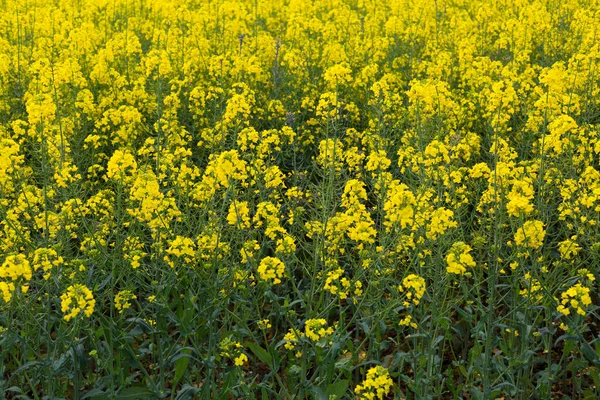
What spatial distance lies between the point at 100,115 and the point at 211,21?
2.54 m

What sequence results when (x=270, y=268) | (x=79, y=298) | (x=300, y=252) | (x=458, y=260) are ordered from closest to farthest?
(x=79, y=298), (x=458, y=260), (x=270, y=268), (x=300, y=252)

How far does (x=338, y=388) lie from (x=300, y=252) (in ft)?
5.91

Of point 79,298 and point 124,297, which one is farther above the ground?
point 79,298

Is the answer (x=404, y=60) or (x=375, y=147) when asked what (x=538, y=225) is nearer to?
(x=375, y=147)

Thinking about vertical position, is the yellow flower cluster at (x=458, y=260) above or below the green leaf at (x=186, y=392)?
above

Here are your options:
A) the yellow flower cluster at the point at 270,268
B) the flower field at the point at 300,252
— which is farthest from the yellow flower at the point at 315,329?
the yellow flower cluster at the point at 270,268

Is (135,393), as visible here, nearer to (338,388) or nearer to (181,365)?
(181,365)

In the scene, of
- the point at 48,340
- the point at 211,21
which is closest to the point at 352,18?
the point at 211,21

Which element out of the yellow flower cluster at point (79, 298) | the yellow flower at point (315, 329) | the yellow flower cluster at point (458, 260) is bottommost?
the yellow flower at point (315, 329)

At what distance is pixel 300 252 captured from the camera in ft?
18.7

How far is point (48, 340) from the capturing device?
4074 millimetres

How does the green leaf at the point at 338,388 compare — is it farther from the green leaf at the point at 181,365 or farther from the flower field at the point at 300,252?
the green leaf at the point at 181,365

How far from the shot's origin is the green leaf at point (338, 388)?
13.1 ft

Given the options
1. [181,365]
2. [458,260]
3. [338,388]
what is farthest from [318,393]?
[458,260]
